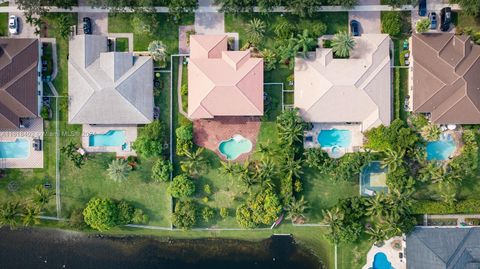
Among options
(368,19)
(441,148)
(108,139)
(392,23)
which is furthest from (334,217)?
(108,139)

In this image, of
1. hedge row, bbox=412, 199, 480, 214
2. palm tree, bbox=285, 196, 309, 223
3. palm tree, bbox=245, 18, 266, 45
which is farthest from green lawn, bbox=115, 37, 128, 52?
hedge row, bbox=412, 199, 480, 214

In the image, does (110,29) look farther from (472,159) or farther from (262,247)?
(472,159)

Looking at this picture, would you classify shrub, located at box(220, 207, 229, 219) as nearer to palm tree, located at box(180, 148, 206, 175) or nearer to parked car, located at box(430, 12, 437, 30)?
palm tree, located at box(180, 148, 206, 175)

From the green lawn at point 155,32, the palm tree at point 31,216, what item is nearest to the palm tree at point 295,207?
the green lawn at point 155,32

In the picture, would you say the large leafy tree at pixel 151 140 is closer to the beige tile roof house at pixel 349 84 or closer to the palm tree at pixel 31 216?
the palm tree at pixel 31 216

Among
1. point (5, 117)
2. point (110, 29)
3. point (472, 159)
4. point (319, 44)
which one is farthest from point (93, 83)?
point (472, 159)
